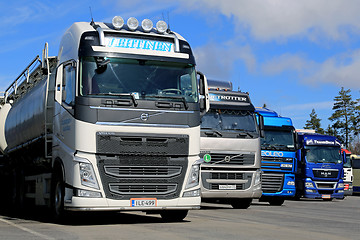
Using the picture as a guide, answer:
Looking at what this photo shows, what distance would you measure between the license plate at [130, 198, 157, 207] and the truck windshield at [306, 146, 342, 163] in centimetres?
1579

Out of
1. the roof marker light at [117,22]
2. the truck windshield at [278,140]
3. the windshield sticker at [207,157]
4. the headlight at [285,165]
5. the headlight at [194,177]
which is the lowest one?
the headlight at [194,177]

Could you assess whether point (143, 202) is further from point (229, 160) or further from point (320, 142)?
point (320, 142)

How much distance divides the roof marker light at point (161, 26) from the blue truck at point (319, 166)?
15155mm

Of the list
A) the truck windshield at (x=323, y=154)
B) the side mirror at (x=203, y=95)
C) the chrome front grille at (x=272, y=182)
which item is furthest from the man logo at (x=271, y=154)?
the side mirror at (x=203, y=95)

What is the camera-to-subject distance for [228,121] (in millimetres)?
17531

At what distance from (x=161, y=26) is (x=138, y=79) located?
1462 mm

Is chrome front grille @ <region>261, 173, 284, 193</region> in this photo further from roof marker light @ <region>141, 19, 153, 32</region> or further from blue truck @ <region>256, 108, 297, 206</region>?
roof marker light @ <region>141, 19, 153, 32</region>

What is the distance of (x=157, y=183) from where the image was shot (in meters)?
11.9

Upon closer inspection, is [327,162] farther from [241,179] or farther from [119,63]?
[119,63]

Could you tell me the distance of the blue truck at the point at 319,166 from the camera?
26.5 meters

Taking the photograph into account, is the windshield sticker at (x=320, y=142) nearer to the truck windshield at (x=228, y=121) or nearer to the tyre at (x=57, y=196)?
the truck windshield at (x=228, y=121)

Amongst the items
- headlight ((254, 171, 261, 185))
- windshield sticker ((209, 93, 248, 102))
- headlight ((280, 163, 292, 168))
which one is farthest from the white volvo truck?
headlight ((280, 163, 292, 168))

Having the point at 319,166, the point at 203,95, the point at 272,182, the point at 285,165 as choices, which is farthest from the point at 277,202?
the point at 203,95

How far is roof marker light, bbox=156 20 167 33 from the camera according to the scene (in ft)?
41.3
